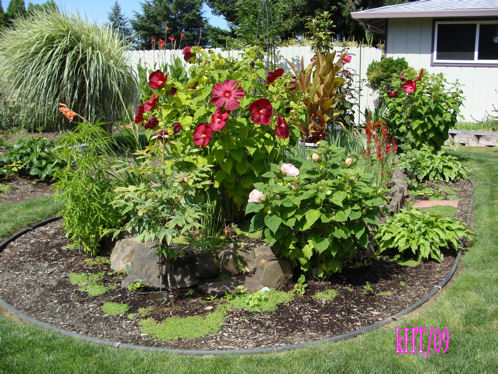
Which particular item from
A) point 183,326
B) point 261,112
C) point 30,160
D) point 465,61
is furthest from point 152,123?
point 465,61

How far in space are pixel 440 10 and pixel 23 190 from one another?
9.08 m

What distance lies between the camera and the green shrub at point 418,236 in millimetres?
3639

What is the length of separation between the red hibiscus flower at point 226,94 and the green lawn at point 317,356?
5.16ft

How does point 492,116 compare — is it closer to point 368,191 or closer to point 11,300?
point 368,191

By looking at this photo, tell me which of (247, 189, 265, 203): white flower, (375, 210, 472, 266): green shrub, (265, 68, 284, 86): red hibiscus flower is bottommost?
(375, 210, 472, 266): green shrub

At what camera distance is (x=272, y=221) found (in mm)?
3074

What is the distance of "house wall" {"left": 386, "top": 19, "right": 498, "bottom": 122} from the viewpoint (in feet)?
34.2

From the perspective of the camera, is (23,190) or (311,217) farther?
(23,190)

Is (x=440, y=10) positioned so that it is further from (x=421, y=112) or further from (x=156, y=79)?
(x=156, y=79)

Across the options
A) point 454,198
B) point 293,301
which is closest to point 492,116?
point 454,198

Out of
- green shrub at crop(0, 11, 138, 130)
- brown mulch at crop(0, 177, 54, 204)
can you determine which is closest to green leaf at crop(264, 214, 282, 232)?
brown mulch at crop(0, 177, 54, 204)

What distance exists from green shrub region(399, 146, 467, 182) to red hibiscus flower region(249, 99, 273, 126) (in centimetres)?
306

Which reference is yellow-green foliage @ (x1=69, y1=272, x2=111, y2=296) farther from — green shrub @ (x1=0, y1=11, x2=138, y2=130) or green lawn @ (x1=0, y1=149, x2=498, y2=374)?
green shrub @ (x1=0, y1=11, x2=138, y2=130)

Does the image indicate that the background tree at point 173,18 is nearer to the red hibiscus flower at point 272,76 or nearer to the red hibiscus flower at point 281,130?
the red hibiscus flower at point 272,76
